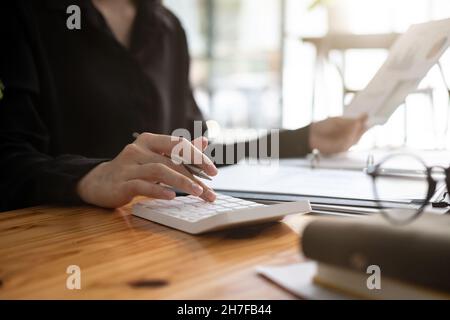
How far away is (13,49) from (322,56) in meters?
1.96

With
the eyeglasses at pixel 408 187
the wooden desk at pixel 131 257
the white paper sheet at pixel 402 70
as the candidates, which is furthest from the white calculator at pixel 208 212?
the white paper sheet at pixel 402 70

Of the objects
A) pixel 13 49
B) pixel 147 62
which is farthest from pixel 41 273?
pixel 147 62

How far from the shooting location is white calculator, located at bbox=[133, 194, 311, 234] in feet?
1.84

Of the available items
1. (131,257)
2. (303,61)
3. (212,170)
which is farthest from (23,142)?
(303,61)

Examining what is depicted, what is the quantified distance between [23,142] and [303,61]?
4.07 metres

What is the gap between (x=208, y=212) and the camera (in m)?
0.61

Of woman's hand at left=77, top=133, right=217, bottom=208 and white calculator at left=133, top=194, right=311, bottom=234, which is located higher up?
woman's hand at left=77, top=133, right=217, bottom=208

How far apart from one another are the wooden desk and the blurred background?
0.61 metres

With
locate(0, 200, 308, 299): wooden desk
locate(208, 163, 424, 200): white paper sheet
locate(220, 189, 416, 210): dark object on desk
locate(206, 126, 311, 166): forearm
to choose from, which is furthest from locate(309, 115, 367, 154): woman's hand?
locate(0, 200, 308, 299): wooden desk

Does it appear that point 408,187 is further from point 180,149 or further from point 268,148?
point 268,148

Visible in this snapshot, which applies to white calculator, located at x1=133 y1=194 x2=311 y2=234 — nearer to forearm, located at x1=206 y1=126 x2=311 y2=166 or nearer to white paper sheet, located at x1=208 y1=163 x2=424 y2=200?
white paper sheet, located at x1=208 y1=163 x2=424 y2=200

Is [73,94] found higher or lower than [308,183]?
higher
